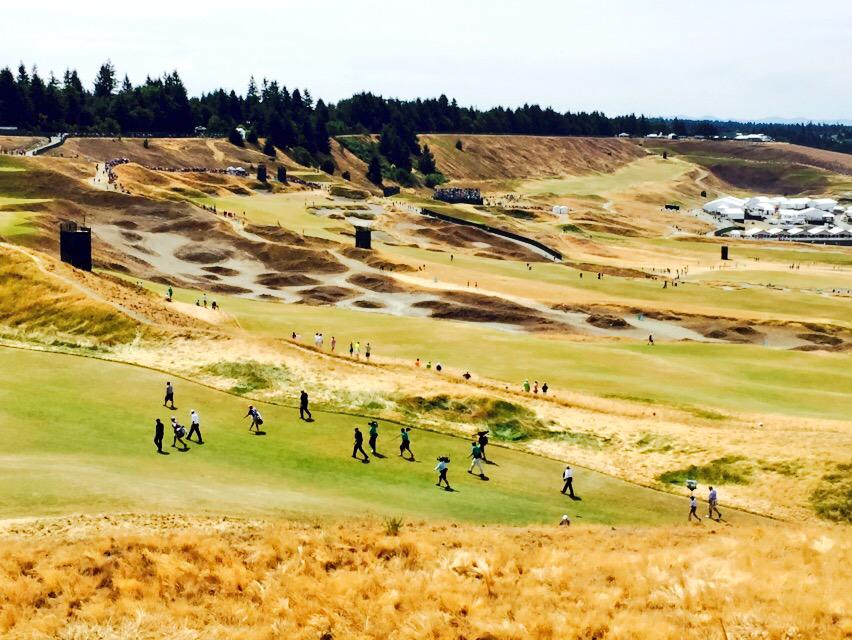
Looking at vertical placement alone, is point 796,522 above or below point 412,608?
below

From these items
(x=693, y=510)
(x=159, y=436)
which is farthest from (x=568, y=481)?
(x=159, y=436)

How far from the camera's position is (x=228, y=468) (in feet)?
97.6

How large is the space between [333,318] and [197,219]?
46983mm

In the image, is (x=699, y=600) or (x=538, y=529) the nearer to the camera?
(x=699, y=600)

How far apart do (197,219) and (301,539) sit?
9520cm

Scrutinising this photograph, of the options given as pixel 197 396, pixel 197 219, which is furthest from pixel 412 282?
pixel 197 396

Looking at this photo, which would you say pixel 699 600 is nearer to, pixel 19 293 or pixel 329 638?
pixel 329 638

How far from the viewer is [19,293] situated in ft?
168

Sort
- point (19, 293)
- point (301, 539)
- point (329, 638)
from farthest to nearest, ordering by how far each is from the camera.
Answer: point (19, 293), point (301, 539), point (329, 638)

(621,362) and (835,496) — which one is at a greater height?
(835,496)

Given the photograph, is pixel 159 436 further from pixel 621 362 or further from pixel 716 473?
pixel 621 362

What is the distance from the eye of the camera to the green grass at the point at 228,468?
81.5 feet

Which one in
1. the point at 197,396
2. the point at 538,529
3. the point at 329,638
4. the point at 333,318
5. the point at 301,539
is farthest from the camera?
the point at 333,318

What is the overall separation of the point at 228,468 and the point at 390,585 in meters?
12.8
